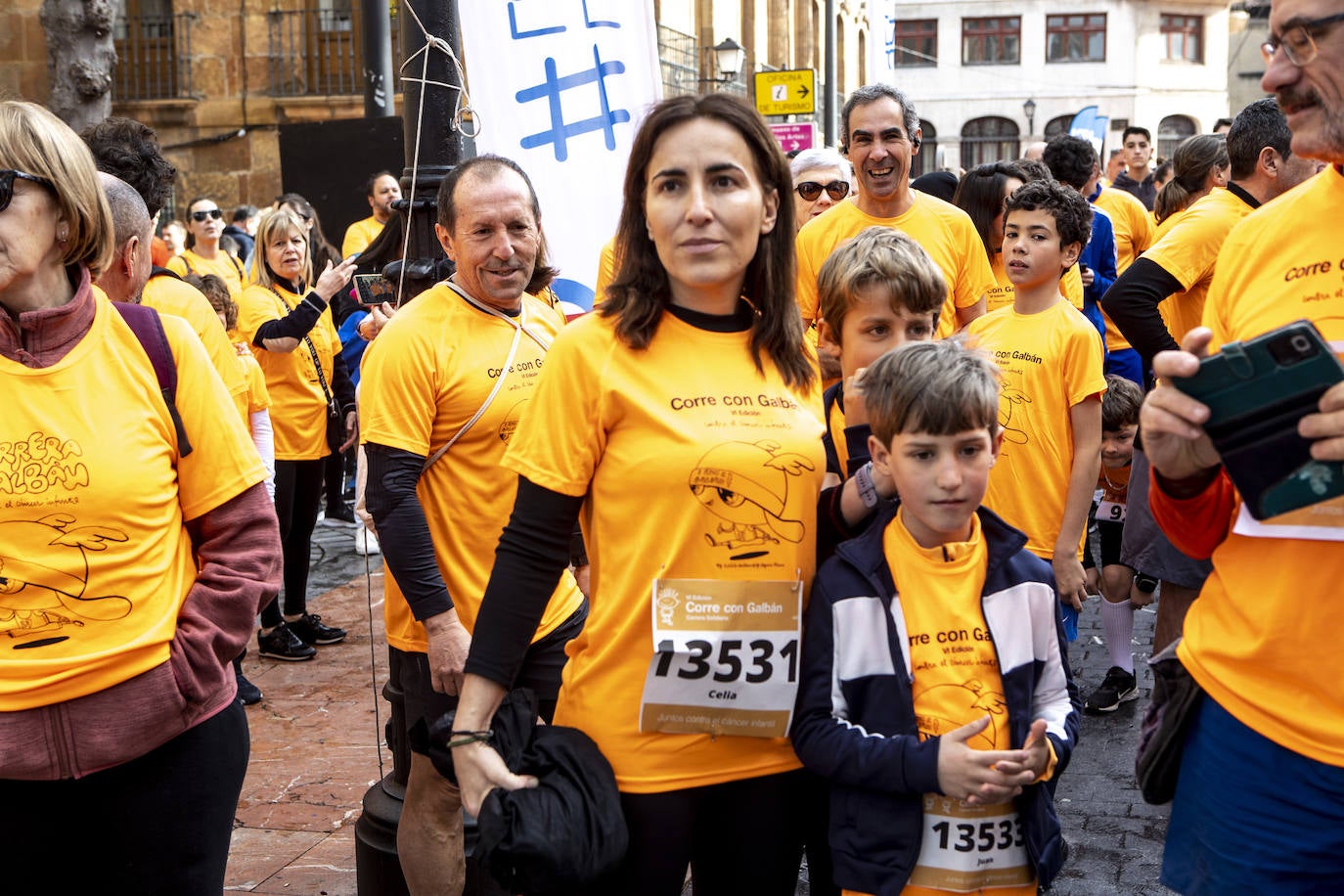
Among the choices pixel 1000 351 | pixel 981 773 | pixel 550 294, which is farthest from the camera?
pixel 1000 351

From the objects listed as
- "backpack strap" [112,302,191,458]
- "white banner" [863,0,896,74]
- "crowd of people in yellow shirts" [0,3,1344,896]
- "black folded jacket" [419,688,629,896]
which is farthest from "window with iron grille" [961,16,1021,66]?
"black folded jacket" [419,688,629,896]

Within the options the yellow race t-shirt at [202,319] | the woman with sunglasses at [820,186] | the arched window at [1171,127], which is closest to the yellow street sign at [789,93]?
the woman with sunglasses at [820,186]

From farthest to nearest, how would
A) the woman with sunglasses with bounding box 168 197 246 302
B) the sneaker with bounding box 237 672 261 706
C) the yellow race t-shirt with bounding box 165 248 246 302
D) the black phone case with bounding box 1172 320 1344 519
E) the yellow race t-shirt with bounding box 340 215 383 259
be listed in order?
the yellow race t-shirt with bounding box 340 215 383 259 → the woman with sunglasses with bounding box 168 197 246 302 → the yellow race t-shirt with bounding box 165 248 246 302 → the sneaker with bounding box 237 672 261 706 → the black phone case with bounding box 1172 320 1344 519

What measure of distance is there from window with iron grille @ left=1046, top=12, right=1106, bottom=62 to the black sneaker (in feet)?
197

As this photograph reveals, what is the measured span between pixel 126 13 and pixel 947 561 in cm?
2190

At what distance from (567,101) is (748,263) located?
2038mm

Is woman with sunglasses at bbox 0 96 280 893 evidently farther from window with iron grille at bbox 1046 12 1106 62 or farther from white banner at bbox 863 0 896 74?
window with iron grille at bbox 1046 12 1106 62

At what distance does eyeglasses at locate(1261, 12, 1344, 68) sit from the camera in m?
1.98

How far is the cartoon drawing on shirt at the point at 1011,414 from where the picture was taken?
444cm

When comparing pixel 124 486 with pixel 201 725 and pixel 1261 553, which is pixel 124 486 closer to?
pixel 201 725

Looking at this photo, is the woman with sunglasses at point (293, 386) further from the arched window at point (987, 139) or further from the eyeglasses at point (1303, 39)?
the arched window at point (987, 139)

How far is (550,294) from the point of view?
4.20 meters

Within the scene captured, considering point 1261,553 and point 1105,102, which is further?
point 1105,102

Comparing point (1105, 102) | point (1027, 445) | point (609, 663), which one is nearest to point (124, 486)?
point (609, 663)
